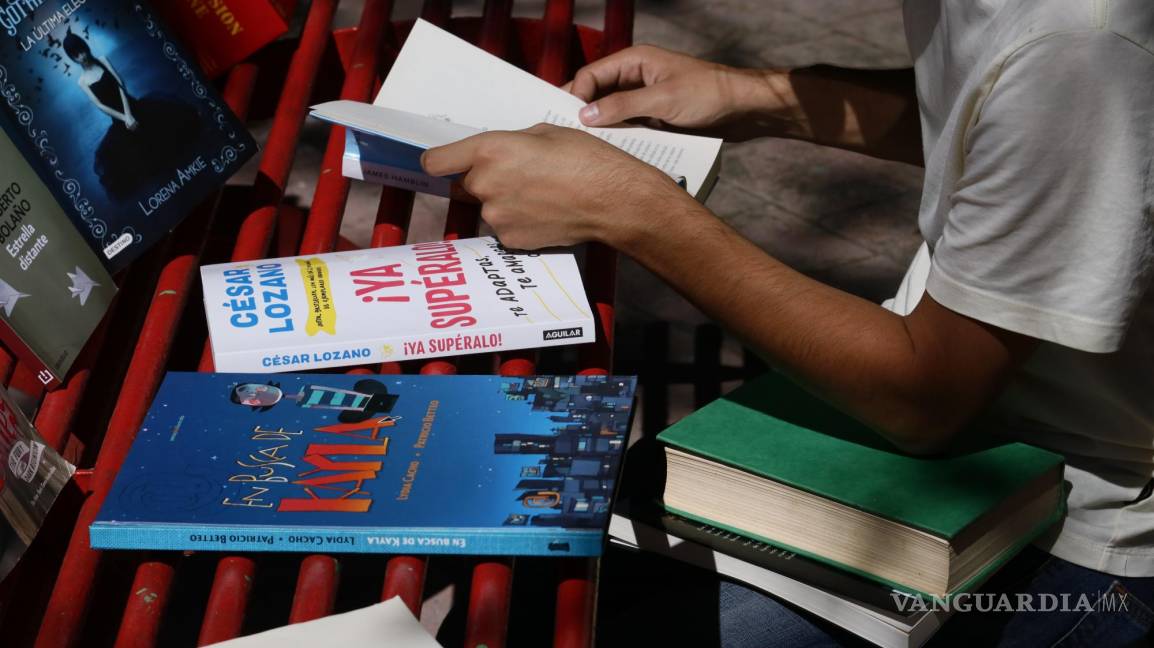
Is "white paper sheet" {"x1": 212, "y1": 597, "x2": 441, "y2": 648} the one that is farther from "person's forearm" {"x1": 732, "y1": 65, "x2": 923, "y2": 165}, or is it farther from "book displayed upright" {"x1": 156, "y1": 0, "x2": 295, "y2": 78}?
"person's forearm" {"x1": 732, "y1": 65, "x2": 923, "y2": 165}

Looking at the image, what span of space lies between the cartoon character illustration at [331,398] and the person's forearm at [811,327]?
317 millimetres

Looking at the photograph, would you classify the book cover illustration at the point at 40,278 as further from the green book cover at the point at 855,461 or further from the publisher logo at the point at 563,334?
the green book cover at the point at 855,461

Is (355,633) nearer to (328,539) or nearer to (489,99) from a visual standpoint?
(328,539)

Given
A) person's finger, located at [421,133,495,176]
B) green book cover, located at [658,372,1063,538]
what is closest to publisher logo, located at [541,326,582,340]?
green book cover, located at [658,372,1063,538]

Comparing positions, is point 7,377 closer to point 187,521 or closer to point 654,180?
point 187,521

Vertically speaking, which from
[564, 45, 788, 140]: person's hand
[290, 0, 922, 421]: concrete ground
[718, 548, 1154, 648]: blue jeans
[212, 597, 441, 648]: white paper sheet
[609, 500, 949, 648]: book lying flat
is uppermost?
[212, 597, 441, 648]: white paper sheet

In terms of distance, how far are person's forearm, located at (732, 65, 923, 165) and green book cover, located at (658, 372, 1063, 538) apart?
525 millimetres

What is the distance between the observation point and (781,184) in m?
2.98

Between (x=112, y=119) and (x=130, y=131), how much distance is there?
22mm

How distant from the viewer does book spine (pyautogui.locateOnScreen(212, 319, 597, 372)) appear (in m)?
1.07

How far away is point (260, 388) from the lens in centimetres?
104

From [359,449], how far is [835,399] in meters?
0.44

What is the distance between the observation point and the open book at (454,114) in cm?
131

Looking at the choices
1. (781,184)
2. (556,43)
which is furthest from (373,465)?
(781,184)
